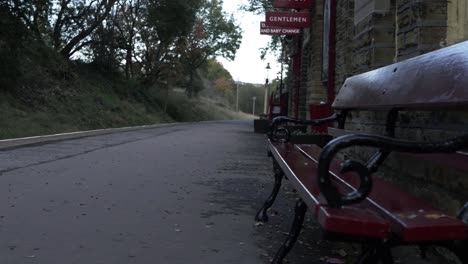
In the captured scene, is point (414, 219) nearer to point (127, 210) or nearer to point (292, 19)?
point (127, 210)

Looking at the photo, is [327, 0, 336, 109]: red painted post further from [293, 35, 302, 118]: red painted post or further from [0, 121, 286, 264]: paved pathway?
[293, 35, 302, 118]: red painted post

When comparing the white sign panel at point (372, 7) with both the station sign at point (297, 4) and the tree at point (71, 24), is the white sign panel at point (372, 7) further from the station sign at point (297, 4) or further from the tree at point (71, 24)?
the tree at point (71, 24)

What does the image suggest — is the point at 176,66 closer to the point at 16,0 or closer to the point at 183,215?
the point at 16,0

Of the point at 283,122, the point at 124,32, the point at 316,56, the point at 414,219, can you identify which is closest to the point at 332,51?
the point at 316,56

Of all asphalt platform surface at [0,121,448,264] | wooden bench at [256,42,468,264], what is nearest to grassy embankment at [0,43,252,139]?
asphalt platform surface at [0,121,448,264]

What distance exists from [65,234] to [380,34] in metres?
3.92

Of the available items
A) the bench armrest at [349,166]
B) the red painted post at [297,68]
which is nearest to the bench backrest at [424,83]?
the bench armrest at [349,166]

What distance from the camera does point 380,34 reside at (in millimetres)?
5980

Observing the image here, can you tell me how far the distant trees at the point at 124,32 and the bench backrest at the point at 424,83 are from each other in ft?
46.4

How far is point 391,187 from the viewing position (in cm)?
298

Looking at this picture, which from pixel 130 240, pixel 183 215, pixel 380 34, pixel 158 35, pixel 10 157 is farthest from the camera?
pixel 158 35

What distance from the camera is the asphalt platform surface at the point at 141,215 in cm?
394

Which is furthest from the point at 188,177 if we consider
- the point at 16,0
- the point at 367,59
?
the point at 16,0

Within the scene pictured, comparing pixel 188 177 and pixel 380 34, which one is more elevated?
pixel 380 34
